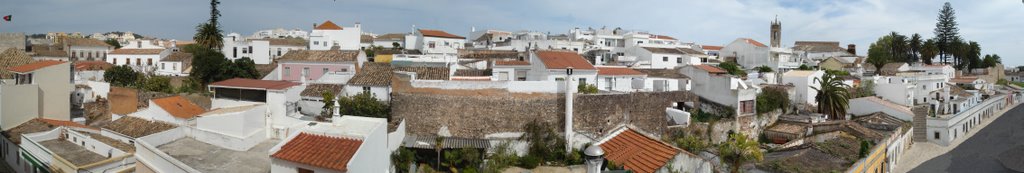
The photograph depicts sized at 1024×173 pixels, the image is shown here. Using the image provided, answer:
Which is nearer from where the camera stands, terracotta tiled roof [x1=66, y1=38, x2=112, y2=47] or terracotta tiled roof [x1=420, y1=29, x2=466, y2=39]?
terracotta tiled roof [x1=66, y1=38, x2=112, y2=47]

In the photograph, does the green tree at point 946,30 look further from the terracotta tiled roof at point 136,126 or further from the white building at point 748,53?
the terracotta tiled roof at point 136,126

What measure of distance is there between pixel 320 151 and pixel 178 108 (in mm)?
8724

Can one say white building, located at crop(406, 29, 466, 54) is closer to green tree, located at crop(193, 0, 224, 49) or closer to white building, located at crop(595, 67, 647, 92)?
green tree, located at crop(193, 0, 224, 49)

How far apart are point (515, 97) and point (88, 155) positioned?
9.29 meters

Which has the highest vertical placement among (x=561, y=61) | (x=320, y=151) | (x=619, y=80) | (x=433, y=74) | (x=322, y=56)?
(x=322, y=56)

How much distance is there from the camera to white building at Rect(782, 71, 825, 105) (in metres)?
27.1

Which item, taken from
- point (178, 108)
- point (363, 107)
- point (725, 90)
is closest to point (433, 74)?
point (363, 107)

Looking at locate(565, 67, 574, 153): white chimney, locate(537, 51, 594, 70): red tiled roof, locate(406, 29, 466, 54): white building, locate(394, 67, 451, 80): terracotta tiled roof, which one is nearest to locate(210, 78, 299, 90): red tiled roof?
locate(394, 67, 451, 80): terracotta tiled roof

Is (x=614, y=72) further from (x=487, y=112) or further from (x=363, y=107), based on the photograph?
(x=363, y=107)

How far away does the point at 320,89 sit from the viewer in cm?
1972

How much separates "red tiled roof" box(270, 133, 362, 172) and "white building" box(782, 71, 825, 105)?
22515mm

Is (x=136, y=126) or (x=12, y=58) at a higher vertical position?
(x=12, y=58)

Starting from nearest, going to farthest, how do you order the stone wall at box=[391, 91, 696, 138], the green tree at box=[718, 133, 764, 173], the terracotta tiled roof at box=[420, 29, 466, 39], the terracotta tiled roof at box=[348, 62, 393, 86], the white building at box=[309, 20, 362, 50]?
the green tree at box=[718, 133, 764, 173] < the stone wall at box=[391, 91, 696, 138] < the terracotta tiled roof at box=[348, 62, 393, 86] < the white building at box=[309, 20, 362, 50] < the terracotta tiled roof at box=[420, 29, 466, 39]

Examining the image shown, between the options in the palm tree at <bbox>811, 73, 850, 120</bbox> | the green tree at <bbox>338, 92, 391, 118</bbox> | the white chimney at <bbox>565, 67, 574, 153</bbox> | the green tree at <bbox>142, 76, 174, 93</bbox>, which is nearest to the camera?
the white chimney at <bbox>565, 67, 574, 153</bbox>
